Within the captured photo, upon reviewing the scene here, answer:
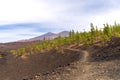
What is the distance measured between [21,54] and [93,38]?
26968mm

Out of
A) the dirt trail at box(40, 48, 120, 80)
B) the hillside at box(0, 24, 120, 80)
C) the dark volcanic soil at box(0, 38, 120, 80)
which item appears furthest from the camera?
the hillside at box(0, 24, 120, 80)

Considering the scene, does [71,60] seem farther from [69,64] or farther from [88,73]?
[88,73]

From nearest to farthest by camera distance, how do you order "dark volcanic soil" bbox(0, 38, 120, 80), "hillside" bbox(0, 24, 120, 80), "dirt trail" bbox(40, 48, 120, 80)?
1. "dirt trail" bbox(40, 48, 120, 80)
2. "dark volcanic soil" bbox(0, 38, 120, 80)
3. "hillside" bbox(0, 24, 120, 80)

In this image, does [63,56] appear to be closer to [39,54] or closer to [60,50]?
[60,50]

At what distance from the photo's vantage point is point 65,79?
34.4 metres

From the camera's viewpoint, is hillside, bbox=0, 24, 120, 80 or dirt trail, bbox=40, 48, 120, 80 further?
hillside, bbox=0, 24, 120, 80

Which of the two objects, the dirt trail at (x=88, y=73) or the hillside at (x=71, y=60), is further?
the hillside at (x=71, y=60)

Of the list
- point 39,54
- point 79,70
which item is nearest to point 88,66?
point 79,70

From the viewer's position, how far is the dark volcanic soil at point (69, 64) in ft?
117

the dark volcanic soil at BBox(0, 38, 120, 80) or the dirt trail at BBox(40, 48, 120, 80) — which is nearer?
the dirt trail at BBox(40, 48, 120, 80)

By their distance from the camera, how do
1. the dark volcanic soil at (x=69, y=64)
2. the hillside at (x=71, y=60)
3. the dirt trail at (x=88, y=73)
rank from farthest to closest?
the hillside at (x=71, y=60) → the dark volcanic soil at (x=69, y=64) → the dirt trail at (x=88, y=73)

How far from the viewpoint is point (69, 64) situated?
4366 cm

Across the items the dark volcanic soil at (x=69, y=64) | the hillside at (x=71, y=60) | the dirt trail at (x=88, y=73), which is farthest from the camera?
the hillside at (x=71, y=60)

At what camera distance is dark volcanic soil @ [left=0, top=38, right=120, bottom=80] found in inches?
1401
